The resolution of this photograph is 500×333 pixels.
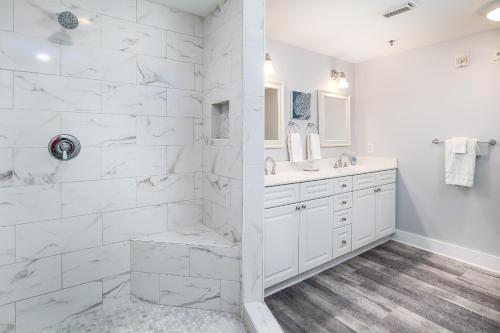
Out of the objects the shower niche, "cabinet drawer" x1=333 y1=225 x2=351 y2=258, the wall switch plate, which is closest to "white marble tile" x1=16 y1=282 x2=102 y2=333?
the shower niche

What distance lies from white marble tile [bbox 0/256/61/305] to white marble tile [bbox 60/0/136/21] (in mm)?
1566

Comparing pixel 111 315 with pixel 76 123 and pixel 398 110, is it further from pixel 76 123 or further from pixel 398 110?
pixel 398 110

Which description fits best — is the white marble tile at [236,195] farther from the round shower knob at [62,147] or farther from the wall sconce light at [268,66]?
the wall sconce light at [268,66]

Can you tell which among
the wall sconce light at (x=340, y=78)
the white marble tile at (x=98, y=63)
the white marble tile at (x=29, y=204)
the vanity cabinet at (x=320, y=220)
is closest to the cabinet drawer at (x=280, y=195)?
the vanity cabinet at (x=320, y=220)

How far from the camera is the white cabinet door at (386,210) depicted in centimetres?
307

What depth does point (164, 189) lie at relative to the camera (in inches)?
81.7

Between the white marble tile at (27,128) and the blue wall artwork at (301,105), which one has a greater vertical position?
the blue wall artwork at (301,105)

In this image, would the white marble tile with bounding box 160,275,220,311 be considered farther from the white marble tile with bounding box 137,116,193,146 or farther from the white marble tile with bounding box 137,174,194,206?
the white marble tile with bounding box 137,116,193,146

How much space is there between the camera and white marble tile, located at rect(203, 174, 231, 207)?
6.29 feet

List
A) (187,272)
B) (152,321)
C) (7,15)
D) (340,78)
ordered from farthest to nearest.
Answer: (340,78) < (187,272) < (152,321) < (7,15)

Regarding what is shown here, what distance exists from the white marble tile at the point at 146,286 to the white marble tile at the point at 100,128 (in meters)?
0.93

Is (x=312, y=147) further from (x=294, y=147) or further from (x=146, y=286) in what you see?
(x=146, y=286)

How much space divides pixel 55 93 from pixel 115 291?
1.33 meters

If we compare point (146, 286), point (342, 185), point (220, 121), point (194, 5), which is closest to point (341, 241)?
point (342, 185)
